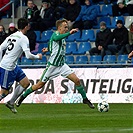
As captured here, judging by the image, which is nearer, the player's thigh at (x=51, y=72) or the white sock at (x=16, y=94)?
the white sock at (x=16, y=94)

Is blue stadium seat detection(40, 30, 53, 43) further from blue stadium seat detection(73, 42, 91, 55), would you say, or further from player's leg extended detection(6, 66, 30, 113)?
player's leg extended detection(6, 66, 30, 113)

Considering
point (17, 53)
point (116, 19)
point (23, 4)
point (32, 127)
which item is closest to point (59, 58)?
point (17, 53)

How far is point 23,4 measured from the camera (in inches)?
1166

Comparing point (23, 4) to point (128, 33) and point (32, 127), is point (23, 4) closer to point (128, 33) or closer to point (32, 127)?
point (128, 33)

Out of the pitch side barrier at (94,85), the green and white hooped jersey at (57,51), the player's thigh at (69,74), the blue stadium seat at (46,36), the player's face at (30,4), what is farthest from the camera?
the player's face at (30,4)

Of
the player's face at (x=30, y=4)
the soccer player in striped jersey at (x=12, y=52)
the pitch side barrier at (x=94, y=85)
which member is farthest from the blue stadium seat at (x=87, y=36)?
the soccer player in striped jersey at (x=12, y=52)

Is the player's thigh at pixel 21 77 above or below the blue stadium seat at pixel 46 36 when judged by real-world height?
above

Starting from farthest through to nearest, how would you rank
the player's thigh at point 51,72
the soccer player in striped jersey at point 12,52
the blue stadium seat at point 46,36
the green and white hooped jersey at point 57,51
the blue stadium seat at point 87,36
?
the blue stadium seat at point 46,36 < the blue stadium seat at point 87,36 < the player's thigh at point 51,72 < the green and white hooped jersey at point 57,51 < the soccer player in striped jersey at point 12,52

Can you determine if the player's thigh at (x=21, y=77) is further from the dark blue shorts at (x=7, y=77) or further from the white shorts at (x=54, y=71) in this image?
the white shorts at (x=54, y=71)

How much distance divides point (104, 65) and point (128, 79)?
1100 mm

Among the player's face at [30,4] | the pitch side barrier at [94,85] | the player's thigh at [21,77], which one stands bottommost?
the pitch side barrier at [94,85]

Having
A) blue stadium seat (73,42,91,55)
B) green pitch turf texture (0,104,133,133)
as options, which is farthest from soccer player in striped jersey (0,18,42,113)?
blue stadium seat (73,42,91,55)

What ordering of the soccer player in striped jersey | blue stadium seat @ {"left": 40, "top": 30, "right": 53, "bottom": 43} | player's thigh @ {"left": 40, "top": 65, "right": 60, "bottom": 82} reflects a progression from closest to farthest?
the soccer player in striped jersey → player's thigh @ {"left": 40, "top": 65, "right": 60, "bottom": 82} → blue stadium seat @ {"left": 40, "top": 30, "right": 53, "bottom": 43}

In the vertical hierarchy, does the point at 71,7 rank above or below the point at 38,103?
above
